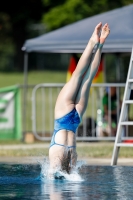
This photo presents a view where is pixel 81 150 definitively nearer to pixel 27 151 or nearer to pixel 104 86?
pixel 27 151

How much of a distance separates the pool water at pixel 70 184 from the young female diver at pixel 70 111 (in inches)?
8.7

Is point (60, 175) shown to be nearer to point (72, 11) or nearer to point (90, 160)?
point (90, 160)

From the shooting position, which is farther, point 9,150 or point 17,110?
point 17,110

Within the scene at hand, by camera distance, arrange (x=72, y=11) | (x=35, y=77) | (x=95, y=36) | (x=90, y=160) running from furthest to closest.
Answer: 1. (x=72, y=11)
2. (x=35, y=77)
3. (x=90, y=160)
4. (x=95, y=36)

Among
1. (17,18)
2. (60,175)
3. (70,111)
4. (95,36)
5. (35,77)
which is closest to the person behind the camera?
(60,175)

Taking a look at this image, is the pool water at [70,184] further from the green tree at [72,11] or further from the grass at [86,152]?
the green tree at [72,11]

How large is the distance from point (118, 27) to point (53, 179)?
654 cm

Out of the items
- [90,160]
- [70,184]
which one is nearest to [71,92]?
[70,184]

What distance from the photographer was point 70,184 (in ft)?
23.8

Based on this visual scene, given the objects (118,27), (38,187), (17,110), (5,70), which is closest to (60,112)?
(38,187)

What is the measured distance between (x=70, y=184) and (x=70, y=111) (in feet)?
2.93

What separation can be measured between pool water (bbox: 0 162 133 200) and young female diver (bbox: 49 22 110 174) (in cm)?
22

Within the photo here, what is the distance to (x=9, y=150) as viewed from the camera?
12.4 meters

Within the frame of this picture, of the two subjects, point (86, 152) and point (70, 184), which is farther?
point (86, 152)
